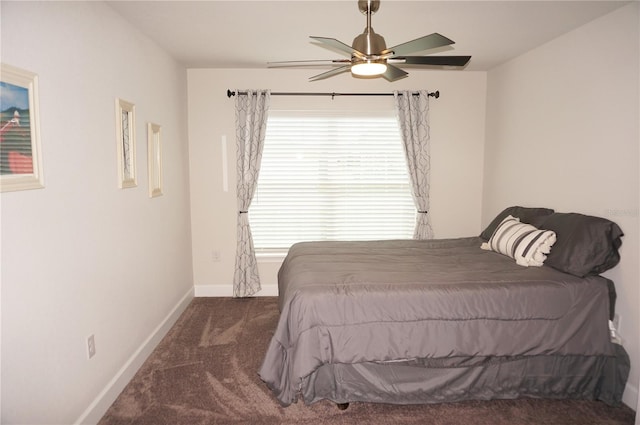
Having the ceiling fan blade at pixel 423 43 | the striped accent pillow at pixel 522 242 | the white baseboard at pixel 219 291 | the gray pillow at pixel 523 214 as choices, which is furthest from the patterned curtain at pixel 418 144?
the ceiling fan blade at pixel 423 43

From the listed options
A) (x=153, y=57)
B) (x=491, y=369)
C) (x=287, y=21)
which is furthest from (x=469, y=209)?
(x=153, y=57)

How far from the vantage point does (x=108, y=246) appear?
2533 mm

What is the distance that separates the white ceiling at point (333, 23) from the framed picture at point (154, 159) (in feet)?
2.55

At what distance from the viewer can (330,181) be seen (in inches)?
182

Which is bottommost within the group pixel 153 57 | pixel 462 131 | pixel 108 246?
pixel 108 246

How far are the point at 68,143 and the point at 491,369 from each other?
9.20ft

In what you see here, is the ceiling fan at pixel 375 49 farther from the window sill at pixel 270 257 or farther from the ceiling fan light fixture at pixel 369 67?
the window sill at pixel 270 257

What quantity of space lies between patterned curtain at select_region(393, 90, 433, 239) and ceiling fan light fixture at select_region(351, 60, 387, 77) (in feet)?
7.07

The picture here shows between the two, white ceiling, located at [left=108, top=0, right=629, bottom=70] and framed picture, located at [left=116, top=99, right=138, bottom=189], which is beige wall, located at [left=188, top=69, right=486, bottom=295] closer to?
white ceiling, located at [left=108, top=0, right=629, bottom=70]

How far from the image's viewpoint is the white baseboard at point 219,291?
4.60 metres

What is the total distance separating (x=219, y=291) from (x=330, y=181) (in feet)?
6.02

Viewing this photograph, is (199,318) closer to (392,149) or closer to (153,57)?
(153,57)

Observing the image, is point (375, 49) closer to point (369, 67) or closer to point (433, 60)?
point (369, 67)

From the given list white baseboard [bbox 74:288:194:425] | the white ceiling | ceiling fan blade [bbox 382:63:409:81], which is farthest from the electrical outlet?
ceiling fan blade [bbox 382:63:409:81]
